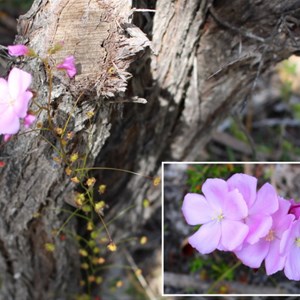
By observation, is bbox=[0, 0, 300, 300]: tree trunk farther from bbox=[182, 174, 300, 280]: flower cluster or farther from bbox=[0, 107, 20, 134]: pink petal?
bbox=[182, 174, 300, 280]: flower cluster

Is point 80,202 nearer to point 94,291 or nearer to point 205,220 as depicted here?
point 205,220

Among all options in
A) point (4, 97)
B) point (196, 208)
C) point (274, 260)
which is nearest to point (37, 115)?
point (4, 97)

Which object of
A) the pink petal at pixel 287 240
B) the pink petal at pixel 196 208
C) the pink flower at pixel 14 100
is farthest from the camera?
the pink petal at pixel 196 208

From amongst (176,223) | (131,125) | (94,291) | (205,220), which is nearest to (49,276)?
(94,291)

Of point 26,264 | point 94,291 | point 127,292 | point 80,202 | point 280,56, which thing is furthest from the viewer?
point 127,292

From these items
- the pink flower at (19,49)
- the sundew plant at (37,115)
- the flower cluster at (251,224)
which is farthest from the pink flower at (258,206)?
the pink flower at (19,49)

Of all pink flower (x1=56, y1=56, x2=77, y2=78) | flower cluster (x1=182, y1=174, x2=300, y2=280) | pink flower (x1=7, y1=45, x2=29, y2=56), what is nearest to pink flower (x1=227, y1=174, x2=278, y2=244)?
flower cluster (x1=182, y1=174, x2=300, y2=280)

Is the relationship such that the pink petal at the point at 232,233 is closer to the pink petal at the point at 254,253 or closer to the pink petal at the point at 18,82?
the pink petal at the point at 254,253

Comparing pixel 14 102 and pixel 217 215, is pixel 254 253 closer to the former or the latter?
pixel 217 215
